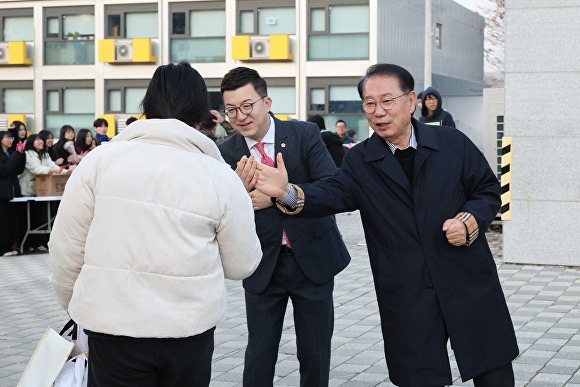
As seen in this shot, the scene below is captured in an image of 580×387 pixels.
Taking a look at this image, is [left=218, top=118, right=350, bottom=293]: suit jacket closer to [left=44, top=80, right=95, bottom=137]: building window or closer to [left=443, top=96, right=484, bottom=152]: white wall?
[left=443, top=96, right=484, bottom=152]: white wall

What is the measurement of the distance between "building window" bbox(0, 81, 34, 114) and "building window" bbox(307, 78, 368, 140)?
1122 centimetres

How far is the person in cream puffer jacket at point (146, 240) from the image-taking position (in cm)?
339

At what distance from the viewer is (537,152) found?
12.4m

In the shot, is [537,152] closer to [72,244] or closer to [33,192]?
[33,192]

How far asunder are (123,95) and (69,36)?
11.1 ft

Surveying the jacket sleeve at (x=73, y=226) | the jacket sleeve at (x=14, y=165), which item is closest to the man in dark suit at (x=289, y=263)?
the jacket sleeve at (x=73, y=226)

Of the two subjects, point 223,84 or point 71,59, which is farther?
point 71,59

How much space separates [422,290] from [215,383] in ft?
9.14

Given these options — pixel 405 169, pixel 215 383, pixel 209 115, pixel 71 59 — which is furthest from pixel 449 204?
pixel 71 59

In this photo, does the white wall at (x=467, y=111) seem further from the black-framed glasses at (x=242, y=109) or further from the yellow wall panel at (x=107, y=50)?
the black-framed glasses at (x=242, y=109)

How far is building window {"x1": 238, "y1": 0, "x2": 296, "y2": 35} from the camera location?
115 feet

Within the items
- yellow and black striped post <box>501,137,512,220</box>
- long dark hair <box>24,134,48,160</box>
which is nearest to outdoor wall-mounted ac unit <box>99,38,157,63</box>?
long dark hair <box>24,134,48,160</box>

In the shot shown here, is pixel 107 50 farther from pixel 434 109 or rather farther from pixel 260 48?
pixel 434 109

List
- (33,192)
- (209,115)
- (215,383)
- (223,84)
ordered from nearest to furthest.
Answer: (209,115)
(223,84)
(215,383)
(33,192)
